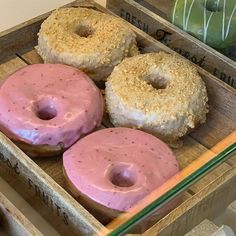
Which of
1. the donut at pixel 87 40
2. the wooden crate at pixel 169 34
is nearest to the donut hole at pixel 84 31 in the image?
the donut at pixel 87 40

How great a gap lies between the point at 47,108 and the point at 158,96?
16cm

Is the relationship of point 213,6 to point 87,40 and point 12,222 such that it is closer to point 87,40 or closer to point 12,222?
point 87,40

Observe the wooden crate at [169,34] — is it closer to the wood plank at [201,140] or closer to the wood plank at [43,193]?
the wood plank at [201,140]

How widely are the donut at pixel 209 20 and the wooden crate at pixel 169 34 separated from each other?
0.6 inches

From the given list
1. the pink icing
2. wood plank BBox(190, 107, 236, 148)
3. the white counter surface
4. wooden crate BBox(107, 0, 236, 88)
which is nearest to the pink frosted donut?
the pink icing

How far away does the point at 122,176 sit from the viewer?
82 cm

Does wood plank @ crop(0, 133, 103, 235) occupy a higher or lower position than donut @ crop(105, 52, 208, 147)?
lower

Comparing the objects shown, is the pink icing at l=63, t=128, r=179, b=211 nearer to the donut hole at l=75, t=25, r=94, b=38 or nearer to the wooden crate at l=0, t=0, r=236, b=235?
the wooden crate at l=0, t=0, r=236, b=235

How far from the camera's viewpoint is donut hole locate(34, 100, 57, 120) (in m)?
0.92

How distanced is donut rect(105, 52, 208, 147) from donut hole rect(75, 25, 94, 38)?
104mm

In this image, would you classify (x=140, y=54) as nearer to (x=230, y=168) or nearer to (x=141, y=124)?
(x=141, y=124)

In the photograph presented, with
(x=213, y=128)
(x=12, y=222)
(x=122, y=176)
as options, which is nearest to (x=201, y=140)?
(x=213, y=128)

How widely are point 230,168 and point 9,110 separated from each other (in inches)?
13.9

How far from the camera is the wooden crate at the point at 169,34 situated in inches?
40.4
